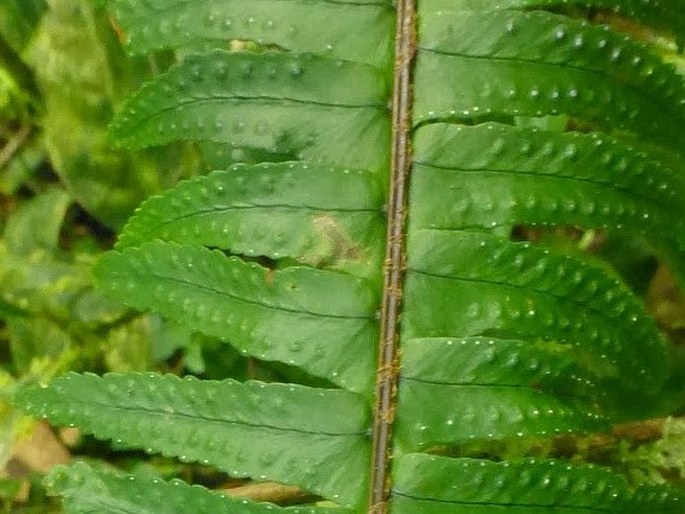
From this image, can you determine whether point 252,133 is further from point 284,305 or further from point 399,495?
point 399,495

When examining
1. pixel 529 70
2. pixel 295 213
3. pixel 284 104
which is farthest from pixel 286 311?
pixel 529 70

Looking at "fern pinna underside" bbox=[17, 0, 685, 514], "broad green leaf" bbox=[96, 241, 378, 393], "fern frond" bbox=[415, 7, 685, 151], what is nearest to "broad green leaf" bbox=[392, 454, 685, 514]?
"fern pinna underside" bbox=[17, 0, 685, 514]

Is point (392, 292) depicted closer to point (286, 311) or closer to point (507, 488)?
point (286, 311)

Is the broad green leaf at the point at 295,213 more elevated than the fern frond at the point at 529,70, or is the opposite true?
the fern frond at the point at 529,70

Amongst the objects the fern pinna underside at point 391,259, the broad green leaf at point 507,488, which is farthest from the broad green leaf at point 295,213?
the broad green leaf at point 507,488

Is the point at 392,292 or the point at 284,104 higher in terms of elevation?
the point at 284,104

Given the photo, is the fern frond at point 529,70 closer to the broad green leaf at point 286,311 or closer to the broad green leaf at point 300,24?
the broad green leaf at point 300,24

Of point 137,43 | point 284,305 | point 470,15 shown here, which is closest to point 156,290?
point 284,305
